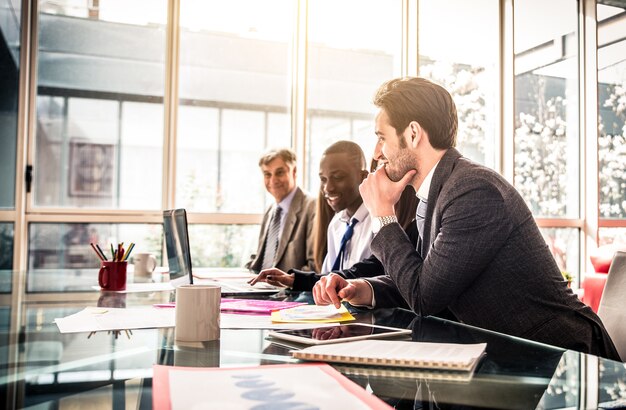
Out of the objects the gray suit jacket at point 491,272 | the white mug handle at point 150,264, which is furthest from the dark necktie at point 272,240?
the gray suit jacket at point 491,272

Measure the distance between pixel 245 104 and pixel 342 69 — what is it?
922 mm

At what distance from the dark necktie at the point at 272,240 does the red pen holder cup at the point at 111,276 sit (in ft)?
5.29

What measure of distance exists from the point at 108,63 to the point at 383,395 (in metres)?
4.20

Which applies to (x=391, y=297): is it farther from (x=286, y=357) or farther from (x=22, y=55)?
(x=22, y=55)

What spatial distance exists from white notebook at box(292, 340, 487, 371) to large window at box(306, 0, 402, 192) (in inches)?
150

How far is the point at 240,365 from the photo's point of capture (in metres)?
0.80

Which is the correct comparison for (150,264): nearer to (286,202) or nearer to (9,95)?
(286,202)

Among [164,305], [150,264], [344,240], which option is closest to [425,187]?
[164,305]

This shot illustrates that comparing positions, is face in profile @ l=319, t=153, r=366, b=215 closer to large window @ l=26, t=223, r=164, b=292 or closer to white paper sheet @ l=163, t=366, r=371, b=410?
white paper sheet @ l=163, t=366, r=371, b=410

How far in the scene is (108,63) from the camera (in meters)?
4.29

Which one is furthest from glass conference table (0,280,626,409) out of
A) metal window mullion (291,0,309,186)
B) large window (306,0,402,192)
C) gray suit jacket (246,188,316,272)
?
large window (306,0,402,192)

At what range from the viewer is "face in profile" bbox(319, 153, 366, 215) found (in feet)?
8.29

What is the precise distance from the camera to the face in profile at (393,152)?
5.25ft

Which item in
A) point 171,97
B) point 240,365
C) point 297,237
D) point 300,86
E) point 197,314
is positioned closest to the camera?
point 240,365
